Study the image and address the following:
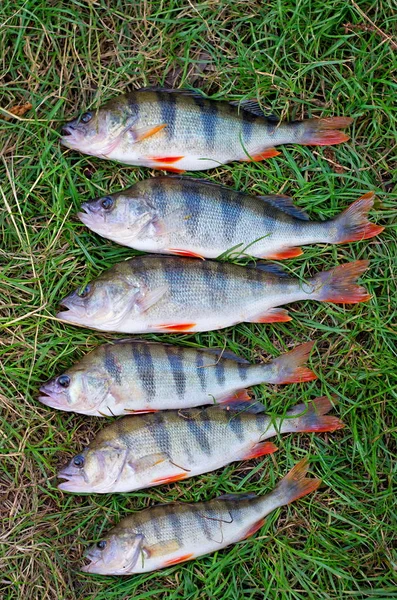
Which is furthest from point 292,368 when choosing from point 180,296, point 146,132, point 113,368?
point 146,132

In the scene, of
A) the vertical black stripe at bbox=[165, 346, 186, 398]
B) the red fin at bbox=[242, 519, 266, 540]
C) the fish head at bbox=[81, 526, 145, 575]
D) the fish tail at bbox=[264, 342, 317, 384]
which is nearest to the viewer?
the fish head at bbox=[81, 526, 145, 575]

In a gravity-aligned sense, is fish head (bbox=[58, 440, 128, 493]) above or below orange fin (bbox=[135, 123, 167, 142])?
below

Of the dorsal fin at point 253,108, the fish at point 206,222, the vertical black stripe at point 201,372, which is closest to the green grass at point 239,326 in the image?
the dorsal fin at point 253,108

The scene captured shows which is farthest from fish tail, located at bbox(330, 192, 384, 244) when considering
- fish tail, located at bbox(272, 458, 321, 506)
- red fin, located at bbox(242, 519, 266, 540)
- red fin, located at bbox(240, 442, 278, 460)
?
red fin, located at bbox(242, 519, 266, 540)

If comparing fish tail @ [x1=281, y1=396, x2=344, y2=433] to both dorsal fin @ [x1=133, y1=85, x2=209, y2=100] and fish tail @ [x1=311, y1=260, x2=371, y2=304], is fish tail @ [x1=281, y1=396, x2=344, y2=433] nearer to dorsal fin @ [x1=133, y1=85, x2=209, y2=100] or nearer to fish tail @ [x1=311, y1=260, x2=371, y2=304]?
fish tail @ [x1=311, y1=260, x2=371, y2=304]

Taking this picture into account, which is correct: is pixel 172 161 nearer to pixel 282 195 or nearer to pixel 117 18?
pixel 282 195

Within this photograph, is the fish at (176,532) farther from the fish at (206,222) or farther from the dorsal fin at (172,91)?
the dorsal fin at (172,91)
